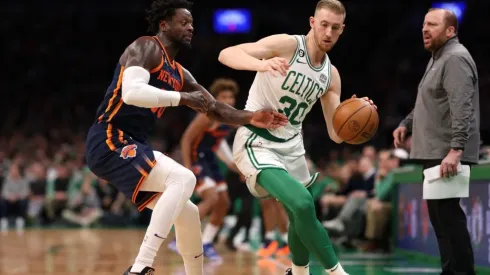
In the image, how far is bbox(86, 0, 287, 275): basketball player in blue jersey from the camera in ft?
16.7

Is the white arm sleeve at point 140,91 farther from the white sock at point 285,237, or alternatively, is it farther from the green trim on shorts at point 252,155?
the white sock at point 285,237

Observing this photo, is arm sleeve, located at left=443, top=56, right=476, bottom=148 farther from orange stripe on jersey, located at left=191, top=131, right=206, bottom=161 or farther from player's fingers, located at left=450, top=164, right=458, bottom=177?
orange stripe on jersey, located at left=191, top=131, right=206, bottom=161

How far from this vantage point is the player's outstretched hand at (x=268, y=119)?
17.7 ft

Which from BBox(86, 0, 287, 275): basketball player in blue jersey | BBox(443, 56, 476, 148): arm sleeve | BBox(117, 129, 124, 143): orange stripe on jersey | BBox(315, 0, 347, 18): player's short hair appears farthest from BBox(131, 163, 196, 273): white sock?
BBox(443, 56, 476, 148): arm sleeve

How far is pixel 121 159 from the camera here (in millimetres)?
5223

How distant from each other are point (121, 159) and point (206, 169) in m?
4.88

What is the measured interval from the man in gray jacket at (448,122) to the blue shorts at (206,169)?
4436 mm

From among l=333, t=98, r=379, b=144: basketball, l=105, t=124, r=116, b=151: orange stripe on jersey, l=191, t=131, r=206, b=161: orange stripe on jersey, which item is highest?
l=333, t=98, r=379, b=144: basketball

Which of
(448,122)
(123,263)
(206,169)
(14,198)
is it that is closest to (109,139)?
(448,122)

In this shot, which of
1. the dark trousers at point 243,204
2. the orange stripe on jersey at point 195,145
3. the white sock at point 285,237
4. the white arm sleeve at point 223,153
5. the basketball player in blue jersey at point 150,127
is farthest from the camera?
the dark trousers at point 243,204

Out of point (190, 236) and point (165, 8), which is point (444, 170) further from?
point (165, 8)

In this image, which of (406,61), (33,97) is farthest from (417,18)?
(33,97)

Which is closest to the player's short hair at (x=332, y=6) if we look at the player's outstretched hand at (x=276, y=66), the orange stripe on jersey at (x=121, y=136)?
the player's outstretched hand at (x=276, y=66)

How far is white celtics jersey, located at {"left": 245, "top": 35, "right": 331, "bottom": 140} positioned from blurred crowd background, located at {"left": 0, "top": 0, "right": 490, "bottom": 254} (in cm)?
1155
